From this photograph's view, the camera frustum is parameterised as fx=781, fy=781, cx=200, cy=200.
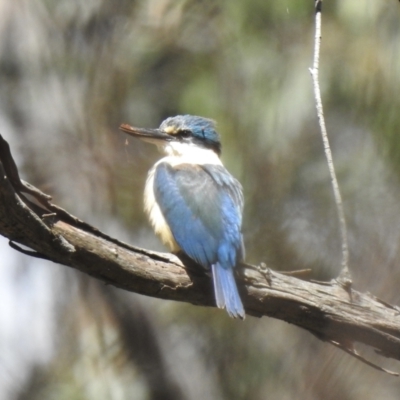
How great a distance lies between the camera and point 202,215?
2883 millimetres

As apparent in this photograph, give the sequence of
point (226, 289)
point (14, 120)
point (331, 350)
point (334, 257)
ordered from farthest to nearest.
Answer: point (14, 120) → point (334, 257) → point (331, 350) → point (226, 289)

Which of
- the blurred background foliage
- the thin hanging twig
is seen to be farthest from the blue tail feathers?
→ the blurred background foliage

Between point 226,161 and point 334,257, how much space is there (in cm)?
88

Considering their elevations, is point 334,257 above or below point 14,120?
below

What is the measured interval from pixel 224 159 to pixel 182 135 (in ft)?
1.55

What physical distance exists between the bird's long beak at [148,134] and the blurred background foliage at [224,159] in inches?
15.8

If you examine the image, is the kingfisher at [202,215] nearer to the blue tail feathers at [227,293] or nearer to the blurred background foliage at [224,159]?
the blue tail feathers at [227,293]

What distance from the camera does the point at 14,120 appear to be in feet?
13.5

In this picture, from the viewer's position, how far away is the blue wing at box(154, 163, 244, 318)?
255 centimetres

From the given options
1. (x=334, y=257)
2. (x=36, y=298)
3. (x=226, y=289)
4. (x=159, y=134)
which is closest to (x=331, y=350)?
(x=334, y=257)

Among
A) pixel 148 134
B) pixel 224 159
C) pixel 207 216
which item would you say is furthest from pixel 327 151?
pixel 224 159

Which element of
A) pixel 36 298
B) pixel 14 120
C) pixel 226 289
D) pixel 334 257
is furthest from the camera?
pixel 14 120

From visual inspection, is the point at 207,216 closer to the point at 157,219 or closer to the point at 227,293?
the point at 157,219

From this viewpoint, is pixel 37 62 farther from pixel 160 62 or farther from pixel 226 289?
pixel 226 289
